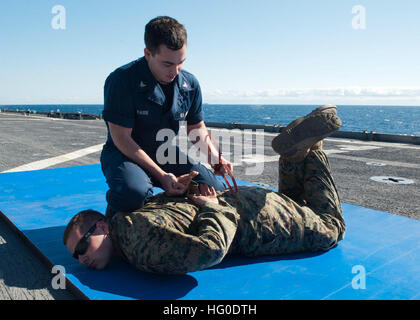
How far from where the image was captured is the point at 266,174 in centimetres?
647

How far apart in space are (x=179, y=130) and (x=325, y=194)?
1.38 m

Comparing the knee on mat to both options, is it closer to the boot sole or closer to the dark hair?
the dark hair

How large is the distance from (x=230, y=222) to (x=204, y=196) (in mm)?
298

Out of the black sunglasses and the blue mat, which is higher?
the black sunglasses

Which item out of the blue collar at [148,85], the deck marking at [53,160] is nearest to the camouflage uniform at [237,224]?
the blue collar at [148,85]

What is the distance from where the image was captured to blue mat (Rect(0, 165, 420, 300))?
2191mm

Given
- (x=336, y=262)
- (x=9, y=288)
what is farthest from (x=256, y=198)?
(x=9, y=288)

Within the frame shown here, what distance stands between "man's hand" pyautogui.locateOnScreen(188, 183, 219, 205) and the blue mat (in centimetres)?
48

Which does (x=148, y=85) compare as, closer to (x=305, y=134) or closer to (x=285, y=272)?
(x=305, y=134)

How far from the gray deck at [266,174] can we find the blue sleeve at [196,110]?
1734 millimetres

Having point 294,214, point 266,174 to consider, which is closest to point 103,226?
point 294,214

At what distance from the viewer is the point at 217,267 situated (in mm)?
2578

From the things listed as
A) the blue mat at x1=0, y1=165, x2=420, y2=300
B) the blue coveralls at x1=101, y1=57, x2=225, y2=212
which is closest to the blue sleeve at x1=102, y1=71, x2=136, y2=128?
the blue coveralls at x1=101, y1=57, x2=225, y2=212
